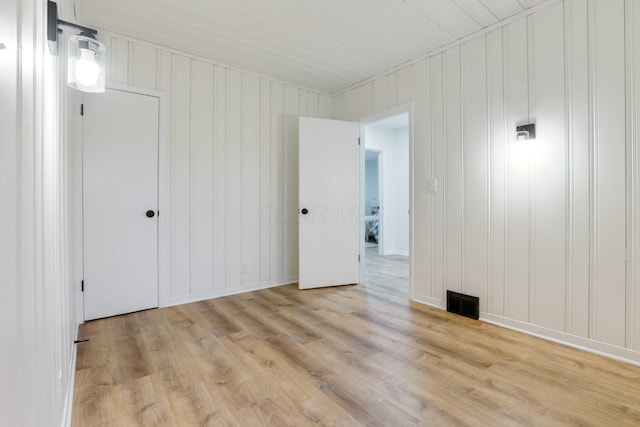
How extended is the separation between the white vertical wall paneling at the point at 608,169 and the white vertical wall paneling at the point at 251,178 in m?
3.11

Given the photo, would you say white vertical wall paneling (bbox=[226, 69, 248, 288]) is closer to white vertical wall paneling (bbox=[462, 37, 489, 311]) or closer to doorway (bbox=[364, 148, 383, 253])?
white vertical wall paneling (bbox=[462, 37, 489, 311])

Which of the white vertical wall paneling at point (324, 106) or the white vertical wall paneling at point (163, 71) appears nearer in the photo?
the white vertical wall paneling at point (163, 71)

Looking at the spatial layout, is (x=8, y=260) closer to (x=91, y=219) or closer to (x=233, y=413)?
(x=233, y=413)

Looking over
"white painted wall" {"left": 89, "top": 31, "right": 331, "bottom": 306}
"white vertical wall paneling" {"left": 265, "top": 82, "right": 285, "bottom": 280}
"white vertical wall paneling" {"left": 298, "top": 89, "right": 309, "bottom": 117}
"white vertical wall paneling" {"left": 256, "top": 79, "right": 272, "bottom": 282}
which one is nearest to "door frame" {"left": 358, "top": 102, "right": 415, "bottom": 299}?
"white vertical wall paneling" {"left": 298, "top": 89, "right": 309, "bottom": 117}

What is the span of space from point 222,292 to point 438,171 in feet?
8.82

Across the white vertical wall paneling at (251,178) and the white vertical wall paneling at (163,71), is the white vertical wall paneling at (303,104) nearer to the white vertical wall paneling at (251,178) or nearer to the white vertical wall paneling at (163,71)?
the white vertical wall paneling at (251,178)

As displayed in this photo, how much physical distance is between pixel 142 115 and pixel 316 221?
2164mm

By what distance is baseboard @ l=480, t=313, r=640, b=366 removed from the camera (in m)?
2.05

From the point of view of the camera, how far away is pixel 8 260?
509mm

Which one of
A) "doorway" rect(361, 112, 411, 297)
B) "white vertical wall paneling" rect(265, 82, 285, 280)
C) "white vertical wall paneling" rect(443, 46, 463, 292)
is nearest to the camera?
"white vertical wall paneling" rect(443, 46, 463, 292)

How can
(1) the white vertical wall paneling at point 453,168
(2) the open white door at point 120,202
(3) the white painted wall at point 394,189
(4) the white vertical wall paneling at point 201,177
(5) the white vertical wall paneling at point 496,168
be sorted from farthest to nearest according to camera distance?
(3) the white painted wall at point 394,189, (4) the white vertical wall paneling at point 201,177, (1) the white vertical wall paneling at point 453,168, (2) the open white door at point 120,202, (5) the white vertical wall paneling at point 496,168

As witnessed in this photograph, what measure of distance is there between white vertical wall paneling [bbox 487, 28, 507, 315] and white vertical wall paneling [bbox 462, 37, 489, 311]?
1.8 inches

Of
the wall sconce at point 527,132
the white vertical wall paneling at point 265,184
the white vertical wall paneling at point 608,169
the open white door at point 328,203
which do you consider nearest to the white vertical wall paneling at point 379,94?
the open white door at point 328,203

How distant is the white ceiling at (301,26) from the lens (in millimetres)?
2426
